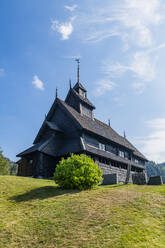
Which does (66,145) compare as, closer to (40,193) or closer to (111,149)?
(111,149)

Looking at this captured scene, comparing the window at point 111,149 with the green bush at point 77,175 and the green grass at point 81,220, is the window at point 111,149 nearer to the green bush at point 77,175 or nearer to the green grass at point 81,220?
the green bush at point 77,175

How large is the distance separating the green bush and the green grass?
1.29m

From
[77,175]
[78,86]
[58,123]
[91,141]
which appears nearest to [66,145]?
[91,141]

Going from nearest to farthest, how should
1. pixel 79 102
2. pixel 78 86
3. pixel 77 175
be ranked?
pixel 77 175 → pixel 79 102 → pixel 78 86

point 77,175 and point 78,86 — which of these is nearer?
point 77,175

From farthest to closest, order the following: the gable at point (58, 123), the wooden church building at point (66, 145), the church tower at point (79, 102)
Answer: the church tower at point (79, 102) < the gable at point (58, 123) < the wooden church building at point (66, 145)

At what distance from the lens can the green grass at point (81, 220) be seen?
748 cm

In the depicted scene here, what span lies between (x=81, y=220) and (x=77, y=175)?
5.47 m

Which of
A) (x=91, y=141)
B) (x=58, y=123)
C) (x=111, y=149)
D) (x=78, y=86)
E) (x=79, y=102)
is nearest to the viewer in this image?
(x=91, y=141)

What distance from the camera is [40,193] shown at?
13.4 m

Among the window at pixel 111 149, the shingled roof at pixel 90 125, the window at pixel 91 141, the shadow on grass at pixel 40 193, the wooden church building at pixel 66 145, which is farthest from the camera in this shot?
the window at pixel 111 149

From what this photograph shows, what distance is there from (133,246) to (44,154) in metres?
18.0

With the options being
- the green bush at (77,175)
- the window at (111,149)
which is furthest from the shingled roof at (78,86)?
the green bush at (77,175)

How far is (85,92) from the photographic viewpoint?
37469 millimetres
